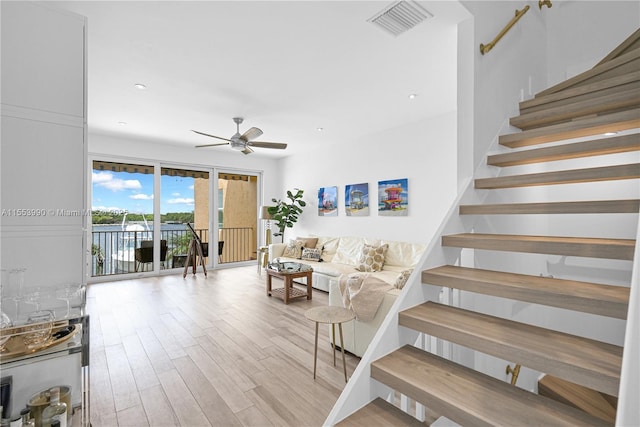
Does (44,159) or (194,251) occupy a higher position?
(44,159)

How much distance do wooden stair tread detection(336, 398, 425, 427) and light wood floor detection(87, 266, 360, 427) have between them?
0.71 meters

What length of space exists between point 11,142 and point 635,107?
149 inches

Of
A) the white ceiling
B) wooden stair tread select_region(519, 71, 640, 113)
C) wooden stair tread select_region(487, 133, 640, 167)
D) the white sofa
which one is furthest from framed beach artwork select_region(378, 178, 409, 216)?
wooden stair tread select_region(487, 133, 640, 167)

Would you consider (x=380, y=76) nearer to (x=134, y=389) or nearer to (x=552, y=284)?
(x=552, y=284)

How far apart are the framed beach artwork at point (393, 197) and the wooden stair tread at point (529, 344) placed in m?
3.52

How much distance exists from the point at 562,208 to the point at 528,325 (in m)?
0.75

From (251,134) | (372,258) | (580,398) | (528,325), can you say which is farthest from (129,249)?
(580,398)

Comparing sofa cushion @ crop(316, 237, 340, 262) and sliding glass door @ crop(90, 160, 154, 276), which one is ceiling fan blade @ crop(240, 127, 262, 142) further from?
sliding glass door @ crop(90, 160, 154, 276)

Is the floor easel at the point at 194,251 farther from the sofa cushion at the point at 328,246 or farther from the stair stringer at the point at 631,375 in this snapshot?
the stair stringer at the point at 631,375

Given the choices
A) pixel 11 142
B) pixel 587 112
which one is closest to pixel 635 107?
pixel 587 112

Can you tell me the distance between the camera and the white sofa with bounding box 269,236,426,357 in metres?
2.74

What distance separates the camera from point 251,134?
422cm

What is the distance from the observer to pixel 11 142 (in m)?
1.63

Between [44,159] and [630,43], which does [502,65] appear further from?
[44,159]
